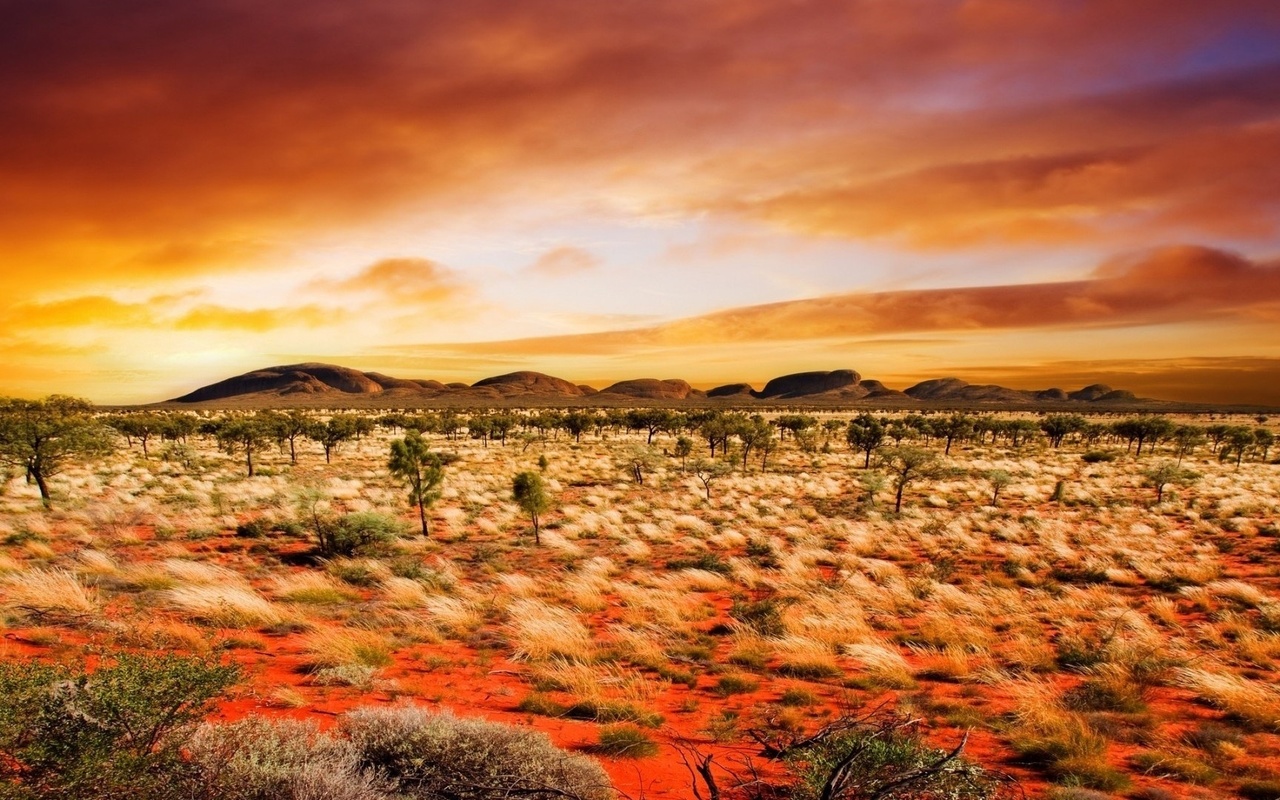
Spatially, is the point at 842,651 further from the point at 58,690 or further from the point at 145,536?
the point at 145,536

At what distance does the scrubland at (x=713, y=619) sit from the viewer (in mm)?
8586

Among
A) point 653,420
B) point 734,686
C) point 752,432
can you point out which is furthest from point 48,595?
point 653,420

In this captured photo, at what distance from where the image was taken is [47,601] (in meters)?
12.3

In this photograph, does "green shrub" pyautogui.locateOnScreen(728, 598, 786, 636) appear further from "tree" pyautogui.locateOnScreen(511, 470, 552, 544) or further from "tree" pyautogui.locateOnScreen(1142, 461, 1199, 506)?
"tree" pyautogui.locateOnScreen(1142, 461, 1199, 506)

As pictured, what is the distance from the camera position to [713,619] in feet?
47.3

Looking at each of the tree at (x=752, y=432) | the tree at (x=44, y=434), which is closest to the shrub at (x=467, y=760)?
the tree at (x=44, y=434)

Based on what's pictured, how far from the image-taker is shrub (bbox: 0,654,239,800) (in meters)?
4.92

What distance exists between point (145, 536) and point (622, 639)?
18.8 m

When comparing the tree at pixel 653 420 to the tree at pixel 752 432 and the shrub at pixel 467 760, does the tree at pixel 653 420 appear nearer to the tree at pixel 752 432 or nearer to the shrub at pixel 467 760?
the tree at pixel 752 432

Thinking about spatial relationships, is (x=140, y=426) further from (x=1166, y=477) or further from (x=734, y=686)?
(x=1166, y=477)

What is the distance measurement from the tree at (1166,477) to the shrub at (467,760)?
→ 37.0m

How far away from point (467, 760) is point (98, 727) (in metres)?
3.25

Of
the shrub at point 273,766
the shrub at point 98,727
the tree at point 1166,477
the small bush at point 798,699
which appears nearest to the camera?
the shrub at point 98,727

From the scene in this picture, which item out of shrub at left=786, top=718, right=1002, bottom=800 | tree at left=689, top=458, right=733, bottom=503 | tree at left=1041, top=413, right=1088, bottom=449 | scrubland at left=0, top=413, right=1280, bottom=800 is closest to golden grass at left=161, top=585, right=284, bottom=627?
scrubland at left=0, top=413, right=1280, bottom=800
